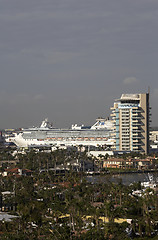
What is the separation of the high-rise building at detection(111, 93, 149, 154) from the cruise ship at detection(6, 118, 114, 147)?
76.9 ft

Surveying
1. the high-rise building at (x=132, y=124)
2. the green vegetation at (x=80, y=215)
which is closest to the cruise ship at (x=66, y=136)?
the high-rise building at (x=132, y=124)

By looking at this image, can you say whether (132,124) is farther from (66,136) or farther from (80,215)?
(80,215)

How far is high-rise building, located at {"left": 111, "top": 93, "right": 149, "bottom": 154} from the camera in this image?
123 meters

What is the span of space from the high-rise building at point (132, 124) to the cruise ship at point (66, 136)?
76.9 feet

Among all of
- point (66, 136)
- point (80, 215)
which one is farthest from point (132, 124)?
point (80, 215)

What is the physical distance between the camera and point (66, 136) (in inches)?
6235

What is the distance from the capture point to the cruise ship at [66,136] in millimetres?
154500

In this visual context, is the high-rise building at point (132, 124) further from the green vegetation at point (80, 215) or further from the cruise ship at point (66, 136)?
the green vegetation at point (80, 215)

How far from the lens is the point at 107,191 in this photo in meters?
57.1

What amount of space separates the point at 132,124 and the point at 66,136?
39.7 metres

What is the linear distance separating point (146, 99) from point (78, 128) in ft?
133

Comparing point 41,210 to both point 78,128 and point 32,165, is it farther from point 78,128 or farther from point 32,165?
point 78,128

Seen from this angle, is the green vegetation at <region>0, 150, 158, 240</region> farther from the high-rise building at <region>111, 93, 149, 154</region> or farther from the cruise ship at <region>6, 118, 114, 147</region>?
the cruise ship at <region>6, 118, 114, 147</region>

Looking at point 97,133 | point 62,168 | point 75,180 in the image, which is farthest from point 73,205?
point 97,133
